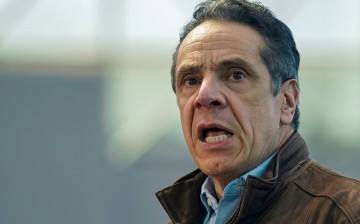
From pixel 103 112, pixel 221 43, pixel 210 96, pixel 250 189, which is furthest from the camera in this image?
pixel 103 112

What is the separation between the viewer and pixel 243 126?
2.52 metres

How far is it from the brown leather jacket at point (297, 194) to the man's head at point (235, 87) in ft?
0.27

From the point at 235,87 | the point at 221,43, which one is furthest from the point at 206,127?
the point at 221,43

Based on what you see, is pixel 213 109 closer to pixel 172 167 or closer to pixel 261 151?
pixel 261 151

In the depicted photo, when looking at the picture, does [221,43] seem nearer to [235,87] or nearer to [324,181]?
[235,87]

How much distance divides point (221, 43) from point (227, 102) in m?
0.18

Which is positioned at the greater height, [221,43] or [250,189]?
Result: [221,43]

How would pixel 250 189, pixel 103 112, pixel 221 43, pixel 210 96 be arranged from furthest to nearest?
pixel 103 112, pixel 221 43, pixel 210 96, pixel 250 189

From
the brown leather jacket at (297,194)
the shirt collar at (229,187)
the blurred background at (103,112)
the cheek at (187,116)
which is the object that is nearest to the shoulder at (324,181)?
the brown leather jacket at (297,194)

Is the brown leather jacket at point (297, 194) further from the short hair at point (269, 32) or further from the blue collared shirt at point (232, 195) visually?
the short hair at point (269, 32)

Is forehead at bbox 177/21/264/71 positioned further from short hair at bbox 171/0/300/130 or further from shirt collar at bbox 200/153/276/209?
shirt collar at bbox 200/153/276/209

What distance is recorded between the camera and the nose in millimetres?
2494

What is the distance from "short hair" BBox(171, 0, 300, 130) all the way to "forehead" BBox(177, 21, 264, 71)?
0.07ft

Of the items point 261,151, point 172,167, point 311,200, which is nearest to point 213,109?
point 261,151
